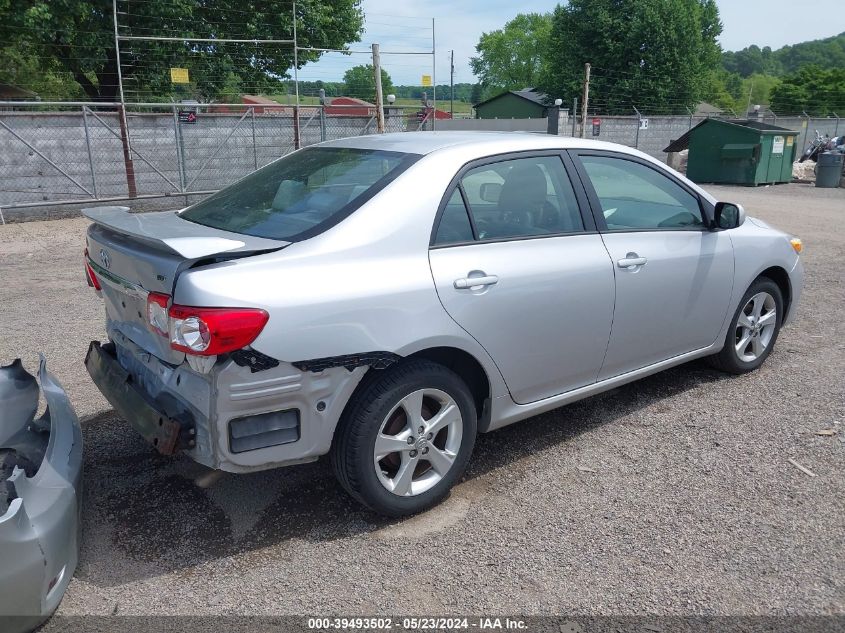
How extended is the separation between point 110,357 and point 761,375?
13.7ft

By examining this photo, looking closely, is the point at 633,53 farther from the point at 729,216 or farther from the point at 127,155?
the point at 729,216

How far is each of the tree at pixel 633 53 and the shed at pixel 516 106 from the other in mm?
6125

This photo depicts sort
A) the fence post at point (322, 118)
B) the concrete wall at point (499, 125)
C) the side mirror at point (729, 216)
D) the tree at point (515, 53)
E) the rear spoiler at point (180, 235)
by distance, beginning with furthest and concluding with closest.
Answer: the tree at point (515, 53)
the concrete wall at point (499, 125)
the fence post at point (322, 118)
the side mirror at point (729, 216)
the rear spoiler at point (180, 235)

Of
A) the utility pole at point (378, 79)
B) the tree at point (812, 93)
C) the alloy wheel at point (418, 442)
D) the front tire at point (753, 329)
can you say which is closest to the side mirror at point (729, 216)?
the front tire at point (753, 329)

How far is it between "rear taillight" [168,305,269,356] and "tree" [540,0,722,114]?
138 ft

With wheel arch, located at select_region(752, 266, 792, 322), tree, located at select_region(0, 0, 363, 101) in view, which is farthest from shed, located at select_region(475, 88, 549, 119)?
wheel arch, located at select_region(752, 266, 792, 322)

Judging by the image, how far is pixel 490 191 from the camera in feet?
11.2

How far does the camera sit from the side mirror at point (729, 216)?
13.7 ft

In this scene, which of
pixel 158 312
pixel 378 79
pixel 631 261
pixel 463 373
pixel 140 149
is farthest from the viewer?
pixel 378 79

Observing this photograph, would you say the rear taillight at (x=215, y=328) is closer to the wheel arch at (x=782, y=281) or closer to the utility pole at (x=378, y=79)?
the wheel arch at (x=782, y=281)

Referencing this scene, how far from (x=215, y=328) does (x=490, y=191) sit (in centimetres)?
160

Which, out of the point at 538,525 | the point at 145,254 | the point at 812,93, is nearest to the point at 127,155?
the point at 145,254

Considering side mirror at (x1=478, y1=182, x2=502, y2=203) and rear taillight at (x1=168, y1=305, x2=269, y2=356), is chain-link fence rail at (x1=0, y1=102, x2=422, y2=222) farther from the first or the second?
rear taillight at (x1=168, y1=305, x2=269, y2=356)

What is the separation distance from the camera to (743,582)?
2674 mm
